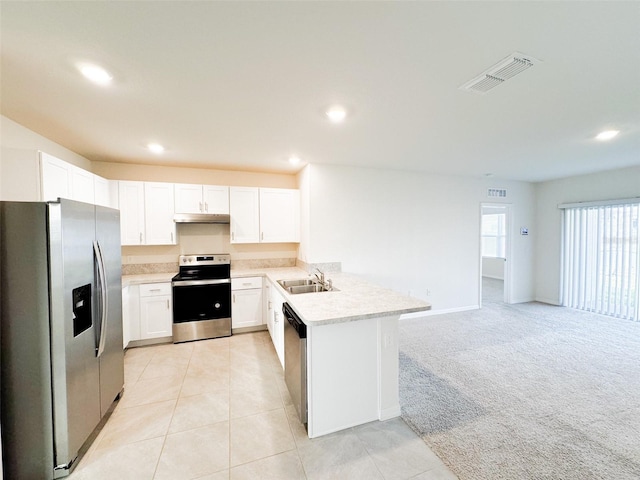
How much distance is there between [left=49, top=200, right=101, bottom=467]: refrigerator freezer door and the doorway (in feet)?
18.7

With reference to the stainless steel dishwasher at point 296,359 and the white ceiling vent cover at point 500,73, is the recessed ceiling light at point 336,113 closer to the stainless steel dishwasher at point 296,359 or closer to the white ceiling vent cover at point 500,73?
the white ceiling vent cover at point 500,73

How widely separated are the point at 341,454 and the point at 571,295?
19.1 feet

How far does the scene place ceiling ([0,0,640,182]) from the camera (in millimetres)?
1193

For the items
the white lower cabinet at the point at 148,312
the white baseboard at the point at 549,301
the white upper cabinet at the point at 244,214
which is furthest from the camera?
the white baseboard at the point at 549,301

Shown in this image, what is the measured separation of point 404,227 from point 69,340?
421cm

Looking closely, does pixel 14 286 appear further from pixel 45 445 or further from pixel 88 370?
pixel 45 445

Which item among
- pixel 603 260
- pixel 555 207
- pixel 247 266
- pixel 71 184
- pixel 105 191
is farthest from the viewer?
pixel 555 207

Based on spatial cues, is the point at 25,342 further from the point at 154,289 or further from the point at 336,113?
the point at 336,113

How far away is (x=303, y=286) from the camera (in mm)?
2947

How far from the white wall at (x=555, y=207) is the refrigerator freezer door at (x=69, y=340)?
289 inches

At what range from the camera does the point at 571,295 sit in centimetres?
496

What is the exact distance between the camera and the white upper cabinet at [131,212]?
3.43 meters

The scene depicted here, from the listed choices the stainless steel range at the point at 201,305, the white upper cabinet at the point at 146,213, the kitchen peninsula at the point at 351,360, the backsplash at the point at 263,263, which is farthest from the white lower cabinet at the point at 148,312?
the kitchen peninsula at the point at 351,360

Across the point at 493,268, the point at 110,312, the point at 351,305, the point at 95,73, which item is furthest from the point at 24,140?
the point at 493,268
